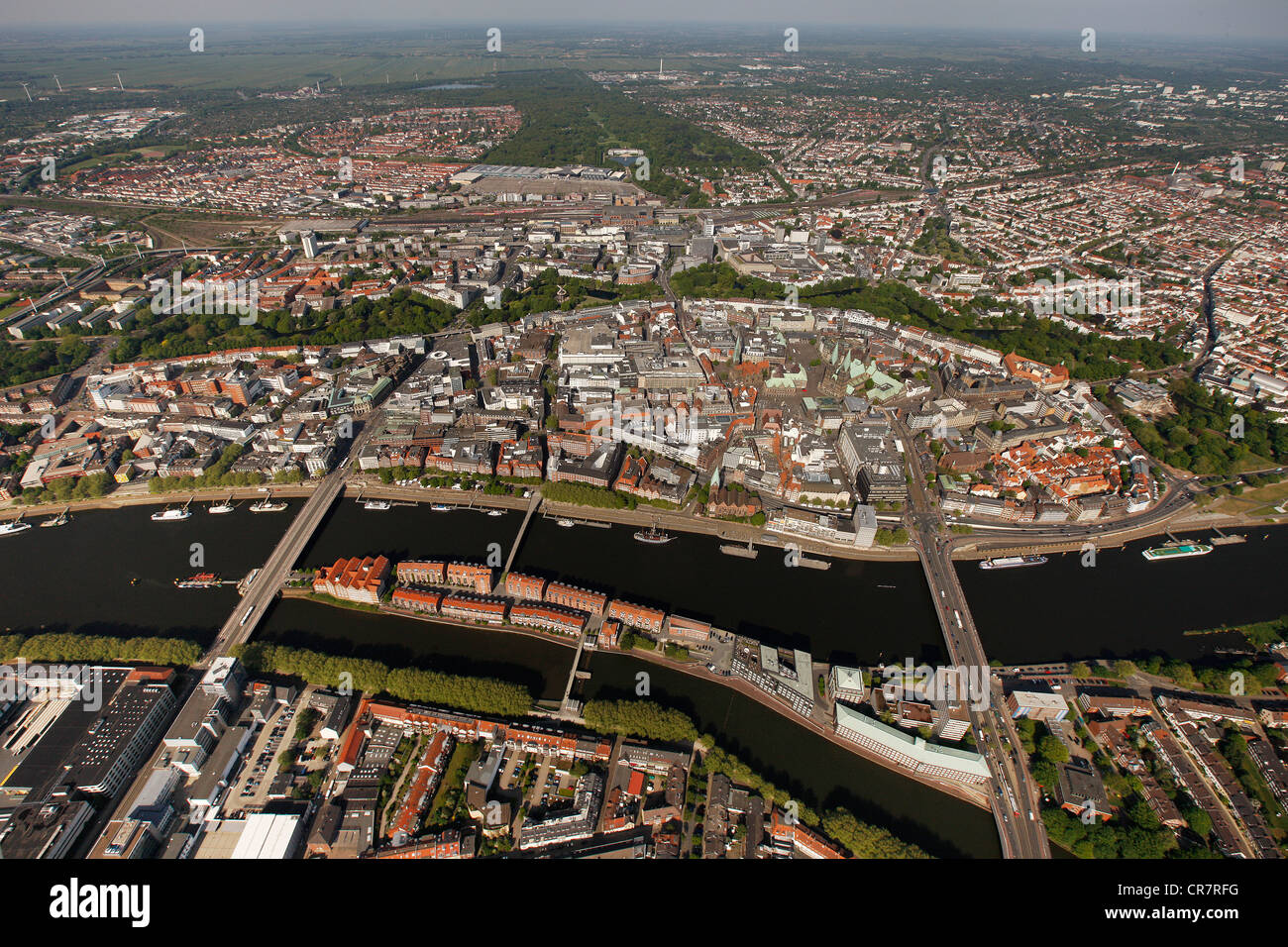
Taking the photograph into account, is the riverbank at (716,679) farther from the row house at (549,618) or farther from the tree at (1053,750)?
the tree at (1053,750)

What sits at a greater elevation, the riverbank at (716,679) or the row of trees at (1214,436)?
the row of trees at (1214,436)

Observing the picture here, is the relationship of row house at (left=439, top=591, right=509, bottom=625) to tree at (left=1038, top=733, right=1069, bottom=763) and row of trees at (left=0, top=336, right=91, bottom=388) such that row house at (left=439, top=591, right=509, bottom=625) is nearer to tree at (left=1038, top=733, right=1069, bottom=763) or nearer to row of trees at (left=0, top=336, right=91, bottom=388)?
Result: tree at (left=1038, top=733, right=1069, bottom=763)

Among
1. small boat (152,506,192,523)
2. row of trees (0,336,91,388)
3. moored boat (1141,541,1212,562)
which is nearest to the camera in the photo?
moored boat (1141,541,1212,562)

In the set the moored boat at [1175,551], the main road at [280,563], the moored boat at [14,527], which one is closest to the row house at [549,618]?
the main road at [280,563]

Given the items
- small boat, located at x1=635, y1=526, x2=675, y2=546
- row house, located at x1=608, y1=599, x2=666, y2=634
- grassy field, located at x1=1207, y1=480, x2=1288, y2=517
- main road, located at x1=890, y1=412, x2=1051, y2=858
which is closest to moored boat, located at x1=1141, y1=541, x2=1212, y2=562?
grassy field, located at x1=1207, y1=480, x2=1288, y2=517

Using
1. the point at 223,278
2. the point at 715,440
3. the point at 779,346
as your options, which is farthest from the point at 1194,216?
the point at 223,278
